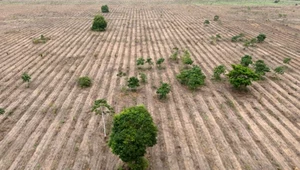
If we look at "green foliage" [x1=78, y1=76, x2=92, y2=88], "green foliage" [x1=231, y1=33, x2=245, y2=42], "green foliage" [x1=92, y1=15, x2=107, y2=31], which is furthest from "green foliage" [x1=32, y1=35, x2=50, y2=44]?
"green foliage" [x1=231, y1=33, x2=245, y2=42]

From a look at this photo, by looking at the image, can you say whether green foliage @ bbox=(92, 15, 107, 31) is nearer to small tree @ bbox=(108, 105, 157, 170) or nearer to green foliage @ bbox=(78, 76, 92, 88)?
green foliage @ bbox=(78, 76, 92, 88)

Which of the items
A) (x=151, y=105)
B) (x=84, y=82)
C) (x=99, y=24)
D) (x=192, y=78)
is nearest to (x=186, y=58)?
(x=192, y=78)

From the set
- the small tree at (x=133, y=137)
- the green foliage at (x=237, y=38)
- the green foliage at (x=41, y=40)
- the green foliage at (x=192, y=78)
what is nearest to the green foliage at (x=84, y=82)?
the green foliage at (x=192, y=78)

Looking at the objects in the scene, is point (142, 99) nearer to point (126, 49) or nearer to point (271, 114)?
point (271, 114)

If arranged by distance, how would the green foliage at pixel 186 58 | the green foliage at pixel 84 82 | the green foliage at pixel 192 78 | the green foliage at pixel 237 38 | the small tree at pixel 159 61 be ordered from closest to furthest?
the green foliage at pixel 192 78 < the green foliage at pixel 84 82 < the small tree at pixel 159 61 < the green foliage at pixel 186 58 < the green foliage at pixel 237 38

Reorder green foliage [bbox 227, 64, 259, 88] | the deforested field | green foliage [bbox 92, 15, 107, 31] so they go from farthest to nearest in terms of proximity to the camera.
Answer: green foliage [bbox 92, 15, 107, 31]
green foliage [bbox 227, 64, 259, 88]
the deforested field

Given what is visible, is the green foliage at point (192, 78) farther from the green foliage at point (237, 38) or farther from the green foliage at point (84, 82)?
the green foliage at point (237, 38)
